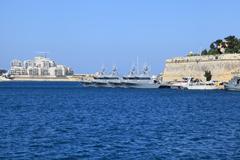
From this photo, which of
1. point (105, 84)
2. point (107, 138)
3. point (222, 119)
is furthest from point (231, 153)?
point (105, 84)

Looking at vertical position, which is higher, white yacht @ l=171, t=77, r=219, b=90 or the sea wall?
the sea wall

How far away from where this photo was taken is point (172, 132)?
79.8ft

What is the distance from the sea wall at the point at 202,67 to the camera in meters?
84.9

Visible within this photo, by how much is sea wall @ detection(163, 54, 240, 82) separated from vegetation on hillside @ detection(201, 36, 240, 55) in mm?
6048

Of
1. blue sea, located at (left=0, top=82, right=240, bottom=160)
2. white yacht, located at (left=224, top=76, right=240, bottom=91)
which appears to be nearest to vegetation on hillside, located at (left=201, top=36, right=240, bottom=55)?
white yacht, located at (left=224, top=76, right=240, bottom=91)

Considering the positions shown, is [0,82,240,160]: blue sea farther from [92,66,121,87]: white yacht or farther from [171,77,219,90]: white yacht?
[92,66,121,87]: white yacht

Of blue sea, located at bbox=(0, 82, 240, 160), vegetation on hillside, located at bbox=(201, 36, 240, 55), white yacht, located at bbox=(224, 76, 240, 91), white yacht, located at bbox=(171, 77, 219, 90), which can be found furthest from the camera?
vegetation on hillside, located at bbox=(201, 36, 240, 55)

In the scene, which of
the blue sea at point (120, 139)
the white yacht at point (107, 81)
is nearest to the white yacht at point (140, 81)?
the white yacht at point (107, 81)

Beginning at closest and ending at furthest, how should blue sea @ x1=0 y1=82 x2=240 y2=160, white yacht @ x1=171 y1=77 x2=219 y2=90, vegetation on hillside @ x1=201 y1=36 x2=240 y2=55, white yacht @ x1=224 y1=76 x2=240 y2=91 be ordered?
blue sea @ x1=0 y1=82 x2=240 y2=160, white yacht @ x1=224 y1=76 x2=240 y2=91, white yacht @ x1=171 y1=77 x2=219 y2=90, vegetation on hillside @ x1=201 y1=36 x2=240 y2=55

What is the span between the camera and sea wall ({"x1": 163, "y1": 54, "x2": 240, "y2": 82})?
278 feet

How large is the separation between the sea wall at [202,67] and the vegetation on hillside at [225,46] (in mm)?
6048

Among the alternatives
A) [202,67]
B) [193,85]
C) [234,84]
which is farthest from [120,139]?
[202,67]

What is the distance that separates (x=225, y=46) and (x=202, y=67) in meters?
10.4

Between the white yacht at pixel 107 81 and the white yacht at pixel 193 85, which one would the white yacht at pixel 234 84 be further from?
the white yacht at pixel 107 81
